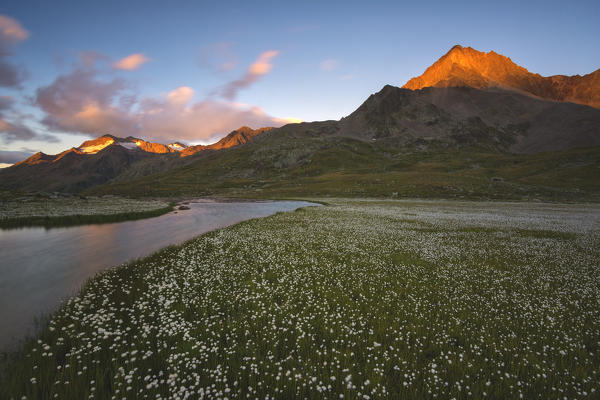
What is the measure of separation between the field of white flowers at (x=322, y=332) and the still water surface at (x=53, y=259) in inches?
70.2

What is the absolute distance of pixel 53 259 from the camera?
19016mm

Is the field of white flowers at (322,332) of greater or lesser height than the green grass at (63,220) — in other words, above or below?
below

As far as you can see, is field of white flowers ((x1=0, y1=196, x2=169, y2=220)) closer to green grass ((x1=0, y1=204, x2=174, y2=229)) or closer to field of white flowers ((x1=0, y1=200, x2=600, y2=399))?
green grass ((x1=0, y1=204, x2=174, y2=229))

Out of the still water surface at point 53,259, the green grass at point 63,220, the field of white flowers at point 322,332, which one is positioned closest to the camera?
the field of white flowers at point 322,332

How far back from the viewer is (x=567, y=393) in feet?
20.0

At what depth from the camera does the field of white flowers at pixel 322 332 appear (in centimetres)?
612

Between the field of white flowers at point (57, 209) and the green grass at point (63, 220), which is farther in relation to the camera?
the field of white flowers at point (57, 209)

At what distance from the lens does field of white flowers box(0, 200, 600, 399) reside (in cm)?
612

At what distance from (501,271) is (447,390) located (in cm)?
1246

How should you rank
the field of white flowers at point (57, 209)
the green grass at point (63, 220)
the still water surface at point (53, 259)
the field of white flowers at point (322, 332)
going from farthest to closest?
the field of white flowers at point (57, 209) → the green grass at point (63, 220) → the still water surface at point (53, 259) → the field of white flowers at point (322, 332)

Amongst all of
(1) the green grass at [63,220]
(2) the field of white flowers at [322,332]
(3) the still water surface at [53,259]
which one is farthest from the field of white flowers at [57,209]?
(2) the field of white flowers at [322,332]

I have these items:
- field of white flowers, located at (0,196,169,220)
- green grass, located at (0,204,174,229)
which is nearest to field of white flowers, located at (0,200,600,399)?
green grass, located at (0,204,174,229)

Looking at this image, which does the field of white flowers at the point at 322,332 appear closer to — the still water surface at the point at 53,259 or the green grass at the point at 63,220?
the still water surface at the point at 53,259

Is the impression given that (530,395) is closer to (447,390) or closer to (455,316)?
(447,390)
